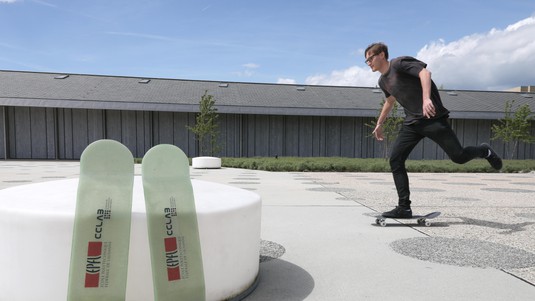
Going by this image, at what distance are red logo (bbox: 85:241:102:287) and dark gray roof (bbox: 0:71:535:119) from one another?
63.8 feet

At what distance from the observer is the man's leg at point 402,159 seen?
12.8 ft

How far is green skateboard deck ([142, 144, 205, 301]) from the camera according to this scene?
1.59 meters

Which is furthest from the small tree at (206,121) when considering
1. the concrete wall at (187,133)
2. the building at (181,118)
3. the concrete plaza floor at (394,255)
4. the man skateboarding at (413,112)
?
the man skateboarding at (413,112)

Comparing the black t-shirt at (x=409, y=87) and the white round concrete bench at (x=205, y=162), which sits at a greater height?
the black t-shirt at (x=409, y=87)

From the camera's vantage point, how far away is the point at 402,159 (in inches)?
156

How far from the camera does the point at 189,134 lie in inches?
888

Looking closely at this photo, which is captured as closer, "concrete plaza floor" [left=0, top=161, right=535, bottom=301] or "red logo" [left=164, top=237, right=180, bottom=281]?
"red logo" [left=164, top=237, right=180, bottom=281]

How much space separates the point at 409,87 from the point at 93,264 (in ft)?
11.2

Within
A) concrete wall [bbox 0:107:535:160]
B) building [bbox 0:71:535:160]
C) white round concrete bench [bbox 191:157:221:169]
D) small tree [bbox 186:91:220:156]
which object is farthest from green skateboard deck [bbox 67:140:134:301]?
concrete wall [bbox 0:107:535:160]

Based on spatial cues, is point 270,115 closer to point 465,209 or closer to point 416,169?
point 416,169

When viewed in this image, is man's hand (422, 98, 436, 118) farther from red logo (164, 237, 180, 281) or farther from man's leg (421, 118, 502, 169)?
red logo (164, 237, 180, 281)

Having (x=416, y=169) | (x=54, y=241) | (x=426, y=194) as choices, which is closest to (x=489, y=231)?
(x=426, y=194)

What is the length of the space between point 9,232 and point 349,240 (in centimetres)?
257

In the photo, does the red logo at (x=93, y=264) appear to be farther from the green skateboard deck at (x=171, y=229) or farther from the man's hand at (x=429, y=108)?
the man's hand at (x=429, y=108)
